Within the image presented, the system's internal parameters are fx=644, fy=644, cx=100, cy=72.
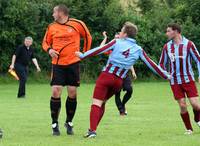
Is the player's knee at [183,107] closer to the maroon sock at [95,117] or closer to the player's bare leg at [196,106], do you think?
the player's bare leg at [196,106]

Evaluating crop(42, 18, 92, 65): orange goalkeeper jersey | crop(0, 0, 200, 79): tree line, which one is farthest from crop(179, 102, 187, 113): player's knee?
crop(0, 0, 200, 79): tree line

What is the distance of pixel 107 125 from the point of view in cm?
1299

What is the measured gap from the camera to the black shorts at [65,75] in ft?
37.1

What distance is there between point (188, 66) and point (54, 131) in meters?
2.67

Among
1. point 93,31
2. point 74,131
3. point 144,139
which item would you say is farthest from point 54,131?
point 93,31

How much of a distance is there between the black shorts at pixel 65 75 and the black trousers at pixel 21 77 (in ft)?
35.2

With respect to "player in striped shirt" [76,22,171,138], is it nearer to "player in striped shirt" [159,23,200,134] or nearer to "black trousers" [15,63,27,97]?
"player in striped shirt" [159,23,200,134]

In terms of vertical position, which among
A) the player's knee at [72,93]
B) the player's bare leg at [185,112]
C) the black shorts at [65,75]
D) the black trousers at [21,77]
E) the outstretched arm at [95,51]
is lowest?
the black trousers at [21,77]

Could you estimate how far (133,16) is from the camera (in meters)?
34.5

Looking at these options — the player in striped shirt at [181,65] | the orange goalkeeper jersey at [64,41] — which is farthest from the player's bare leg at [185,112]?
the orange goalkeeper jersey at [64,41]

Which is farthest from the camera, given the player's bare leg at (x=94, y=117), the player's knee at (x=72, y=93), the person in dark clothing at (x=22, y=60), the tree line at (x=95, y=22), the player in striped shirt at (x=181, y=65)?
the tree line at (x=95, y=22)

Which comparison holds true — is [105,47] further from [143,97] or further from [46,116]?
[143,97]

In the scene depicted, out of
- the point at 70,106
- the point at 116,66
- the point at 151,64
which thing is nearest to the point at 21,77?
the point at 70,106

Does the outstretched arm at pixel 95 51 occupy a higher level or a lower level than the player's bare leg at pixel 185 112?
higher
